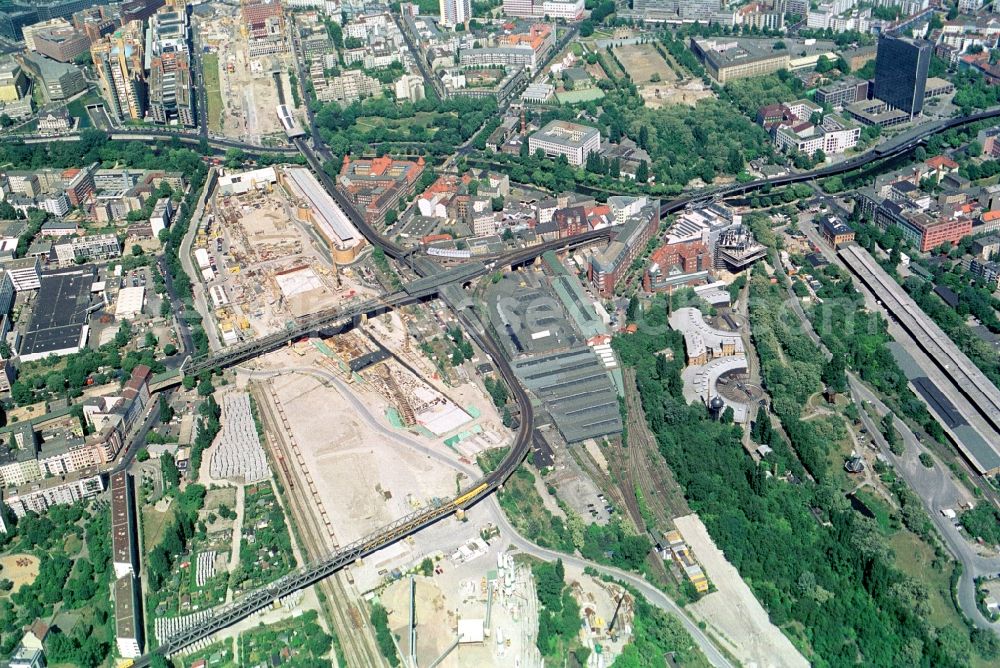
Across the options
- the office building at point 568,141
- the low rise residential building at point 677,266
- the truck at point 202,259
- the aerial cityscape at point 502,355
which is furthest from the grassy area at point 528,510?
the office building at point 568,141

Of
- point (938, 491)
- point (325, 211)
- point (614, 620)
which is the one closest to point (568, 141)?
point (325, 211)

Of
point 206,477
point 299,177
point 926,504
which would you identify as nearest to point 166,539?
point 206,477

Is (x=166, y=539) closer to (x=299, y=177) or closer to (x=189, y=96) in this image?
(x=299, y=177)

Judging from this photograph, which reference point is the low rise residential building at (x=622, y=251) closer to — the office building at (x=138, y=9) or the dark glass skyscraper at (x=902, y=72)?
the dark glass skyscraper at (x=902, y=72)

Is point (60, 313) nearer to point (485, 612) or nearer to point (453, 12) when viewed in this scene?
point (485, 612)

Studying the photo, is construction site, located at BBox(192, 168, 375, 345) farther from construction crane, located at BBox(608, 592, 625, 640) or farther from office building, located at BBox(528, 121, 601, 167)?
construction crane, located at BBox(608, 592, 625, 640)

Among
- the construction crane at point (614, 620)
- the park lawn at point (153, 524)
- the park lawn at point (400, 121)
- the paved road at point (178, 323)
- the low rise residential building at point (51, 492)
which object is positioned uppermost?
the park lawn at point (400, 121)
